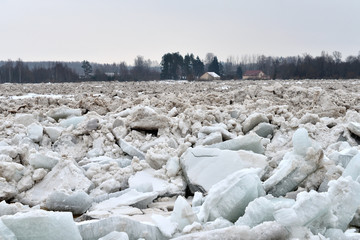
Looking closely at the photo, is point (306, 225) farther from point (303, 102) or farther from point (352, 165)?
point (303, 102)

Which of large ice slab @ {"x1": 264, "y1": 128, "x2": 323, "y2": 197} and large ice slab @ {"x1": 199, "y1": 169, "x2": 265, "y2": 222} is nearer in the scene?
large ice slab @ {"x1": 199, "y1": 169, "x2": 265, "y2": 222}

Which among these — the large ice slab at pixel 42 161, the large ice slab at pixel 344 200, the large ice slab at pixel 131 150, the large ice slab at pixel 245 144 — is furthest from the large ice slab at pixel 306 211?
the large ice slab at pixel 131 150

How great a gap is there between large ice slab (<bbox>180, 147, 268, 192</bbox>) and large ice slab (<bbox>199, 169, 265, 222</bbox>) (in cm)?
76

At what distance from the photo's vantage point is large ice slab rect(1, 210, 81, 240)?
1.99 meters

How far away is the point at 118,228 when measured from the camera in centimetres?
219

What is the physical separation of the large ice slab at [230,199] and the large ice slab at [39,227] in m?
0.75

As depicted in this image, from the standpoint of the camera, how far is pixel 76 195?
2.93 meters

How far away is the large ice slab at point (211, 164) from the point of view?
3305mm

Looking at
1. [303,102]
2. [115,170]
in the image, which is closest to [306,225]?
[115,170]

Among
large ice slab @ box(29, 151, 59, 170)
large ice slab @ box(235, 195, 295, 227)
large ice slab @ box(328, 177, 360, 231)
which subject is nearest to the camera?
large ice slab @ box(235, 195, 295, 227)

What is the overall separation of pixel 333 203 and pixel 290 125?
8.67 ft

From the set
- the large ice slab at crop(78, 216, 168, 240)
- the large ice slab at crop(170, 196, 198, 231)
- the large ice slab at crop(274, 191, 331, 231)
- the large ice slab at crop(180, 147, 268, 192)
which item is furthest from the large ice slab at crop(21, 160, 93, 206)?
the large ice slab at crop(274, 191, 331, 231)

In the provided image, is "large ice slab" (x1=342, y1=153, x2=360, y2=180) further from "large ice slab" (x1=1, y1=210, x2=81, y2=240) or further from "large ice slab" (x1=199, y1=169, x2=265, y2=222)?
"large ice slab" (x1=1, y1=210, x2=81, y2=240)

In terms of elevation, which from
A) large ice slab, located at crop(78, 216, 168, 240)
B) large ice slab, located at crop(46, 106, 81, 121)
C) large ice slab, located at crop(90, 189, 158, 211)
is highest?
large ice slab, located at crop(46, 106, 81, 121)
